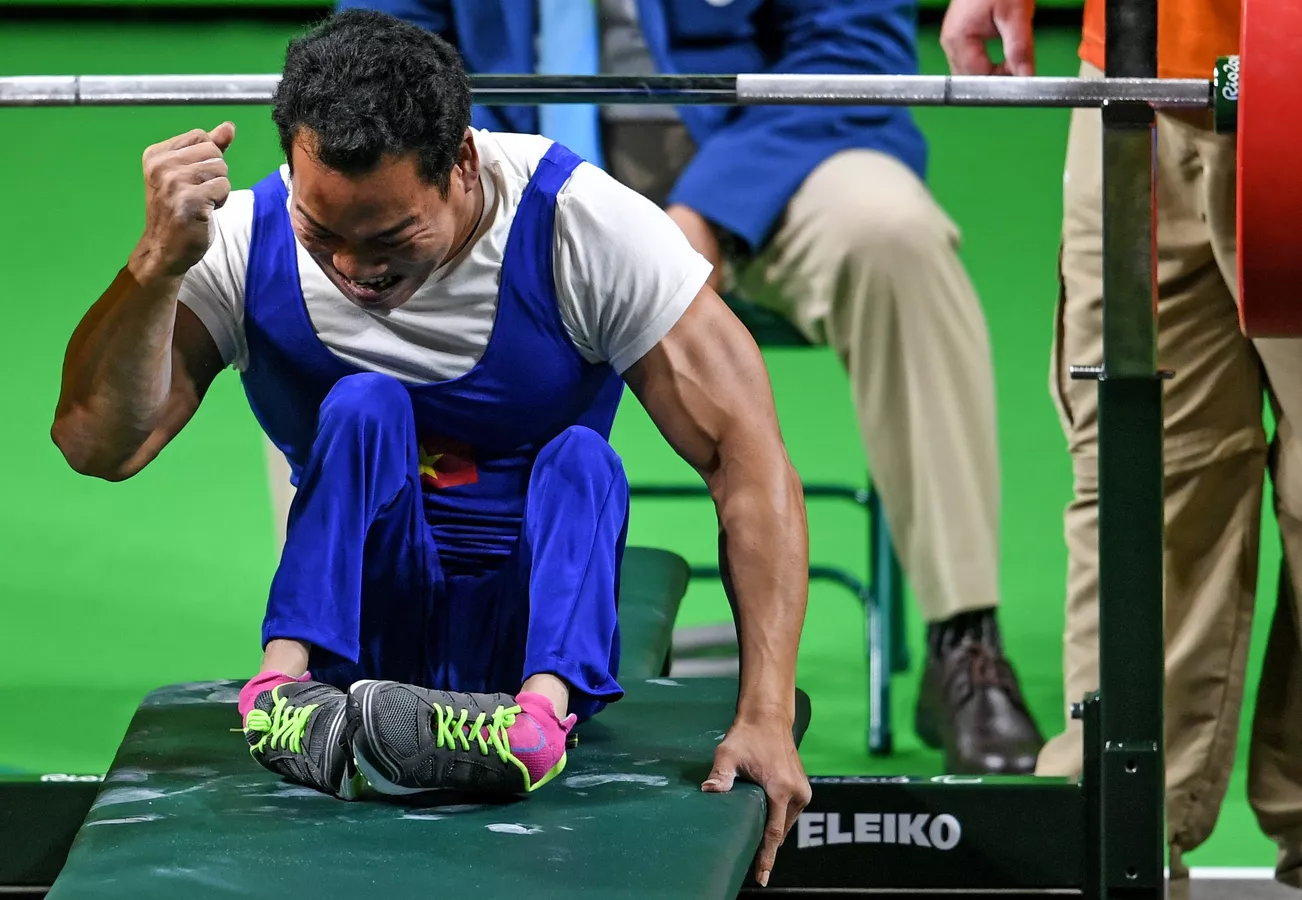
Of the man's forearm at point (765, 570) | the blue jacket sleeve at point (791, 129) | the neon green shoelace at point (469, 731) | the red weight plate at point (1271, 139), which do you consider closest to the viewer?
the neon green shoelace at point (469, 731)

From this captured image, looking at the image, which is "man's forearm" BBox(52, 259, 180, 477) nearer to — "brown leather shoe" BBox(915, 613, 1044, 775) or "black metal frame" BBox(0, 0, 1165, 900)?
"black metal frame" BBox(0, 0, 1165, 900)

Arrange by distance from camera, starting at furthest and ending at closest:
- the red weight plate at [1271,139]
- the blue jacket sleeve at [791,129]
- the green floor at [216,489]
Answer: the green floor at [216,489] → the blue jacket sleeve at [791,129] → the red weight plate at [1271,139]

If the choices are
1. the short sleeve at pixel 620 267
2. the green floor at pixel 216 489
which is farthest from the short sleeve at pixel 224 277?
the green floor at pixel 216 489

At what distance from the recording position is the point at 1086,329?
2.55 metres

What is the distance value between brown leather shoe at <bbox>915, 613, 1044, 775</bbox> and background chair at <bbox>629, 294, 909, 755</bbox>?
10 centimetres

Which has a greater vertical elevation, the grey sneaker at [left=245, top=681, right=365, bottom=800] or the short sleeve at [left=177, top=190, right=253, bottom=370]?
the short sleeve at [left=177, top=190, right=253, bottom=370]

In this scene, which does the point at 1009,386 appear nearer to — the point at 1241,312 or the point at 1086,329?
the point at 1086,329

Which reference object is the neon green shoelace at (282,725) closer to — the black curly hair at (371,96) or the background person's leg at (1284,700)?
the black curly hair at (371,96)

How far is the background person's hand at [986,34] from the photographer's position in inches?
97.1

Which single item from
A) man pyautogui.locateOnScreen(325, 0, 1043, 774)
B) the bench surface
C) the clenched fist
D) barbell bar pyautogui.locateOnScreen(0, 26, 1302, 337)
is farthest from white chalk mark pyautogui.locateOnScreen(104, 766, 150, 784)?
man pyautogui.locateOnScreen(325, 0, 1043, 774)

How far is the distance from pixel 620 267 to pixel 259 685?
584mm

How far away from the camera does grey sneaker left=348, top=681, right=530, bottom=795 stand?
67.5 inches

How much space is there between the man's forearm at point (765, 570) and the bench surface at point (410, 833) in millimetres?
110

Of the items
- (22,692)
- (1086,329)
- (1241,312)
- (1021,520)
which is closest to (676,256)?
(1241,312)
